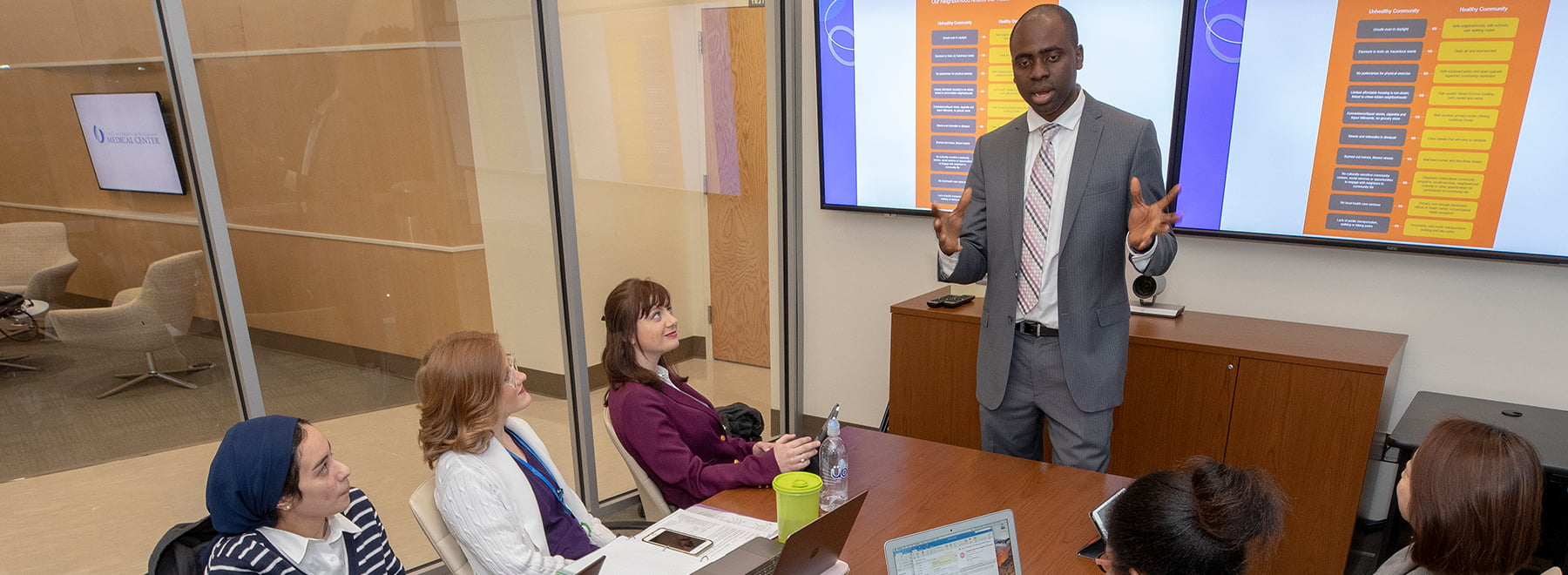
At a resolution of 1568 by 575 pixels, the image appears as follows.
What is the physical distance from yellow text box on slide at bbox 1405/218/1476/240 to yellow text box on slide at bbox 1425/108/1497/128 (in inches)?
12.7

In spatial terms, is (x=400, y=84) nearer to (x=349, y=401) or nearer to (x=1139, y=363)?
(x=349, y=401)

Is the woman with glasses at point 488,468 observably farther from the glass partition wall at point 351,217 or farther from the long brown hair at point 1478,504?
the long brown hair at point 1478,504

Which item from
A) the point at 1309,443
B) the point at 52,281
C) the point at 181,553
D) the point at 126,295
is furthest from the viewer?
the point at 1309,443

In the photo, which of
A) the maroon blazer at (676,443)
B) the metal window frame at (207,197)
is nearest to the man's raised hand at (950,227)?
the maroon blazer at (676,443)

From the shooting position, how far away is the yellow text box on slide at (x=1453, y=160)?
2773 millimetres

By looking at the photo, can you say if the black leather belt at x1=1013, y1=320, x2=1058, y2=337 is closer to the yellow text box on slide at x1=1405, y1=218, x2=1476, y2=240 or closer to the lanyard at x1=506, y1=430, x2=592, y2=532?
the lanyard at x1=506, y1=430, x2=592, y2=532

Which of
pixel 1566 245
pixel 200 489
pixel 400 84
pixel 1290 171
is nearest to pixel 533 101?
pixel 400 84

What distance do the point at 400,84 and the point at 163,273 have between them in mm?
933

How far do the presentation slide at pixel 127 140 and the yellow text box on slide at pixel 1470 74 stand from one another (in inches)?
156

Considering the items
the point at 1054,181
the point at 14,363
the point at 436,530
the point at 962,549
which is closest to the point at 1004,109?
the point at 1054,181

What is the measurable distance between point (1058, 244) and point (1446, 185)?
151cm

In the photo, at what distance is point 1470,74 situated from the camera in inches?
107

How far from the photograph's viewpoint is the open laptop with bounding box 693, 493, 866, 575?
140 centimetres

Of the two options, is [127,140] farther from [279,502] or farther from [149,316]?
[279,502]
